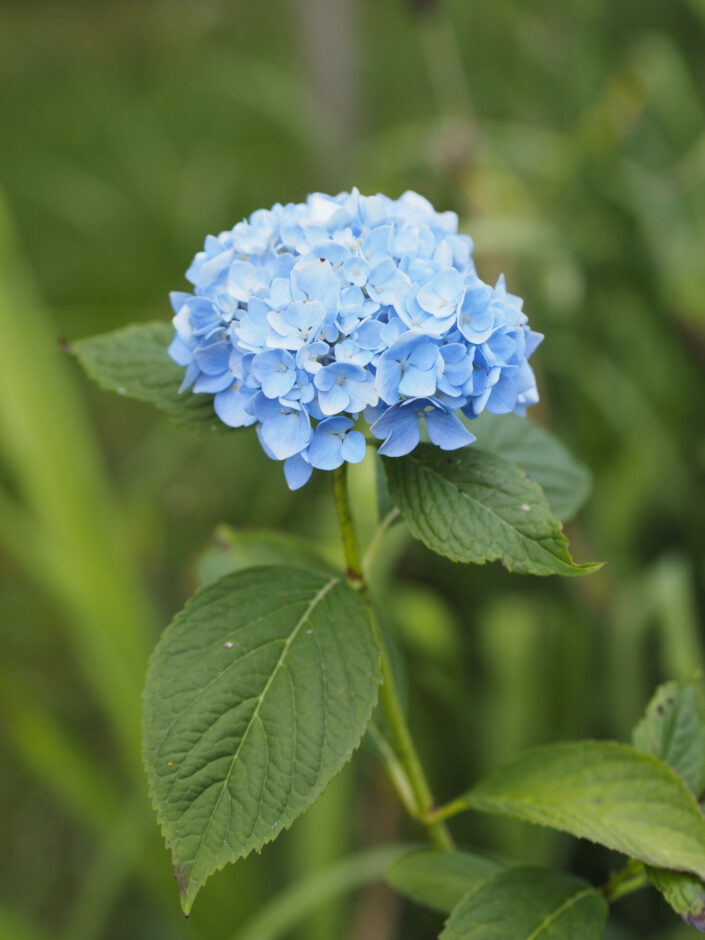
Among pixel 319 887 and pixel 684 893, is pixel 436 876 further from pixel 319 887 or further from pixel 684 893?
pixel 319 887

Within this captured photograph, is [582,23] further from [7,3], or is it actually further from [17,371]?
[7,3]

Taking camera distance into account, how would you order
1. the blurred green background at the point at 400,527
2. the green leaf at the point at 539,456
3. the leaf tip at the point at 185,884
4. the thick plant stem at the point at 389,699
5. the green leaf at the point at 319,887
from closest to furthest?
the leaf tip at the point at 185,884
the thick plant stem at the point at 389,699
the green leaf at the point at 539,456
the green leaf at the point at 319,887
the blurred green background at the point at 400,527

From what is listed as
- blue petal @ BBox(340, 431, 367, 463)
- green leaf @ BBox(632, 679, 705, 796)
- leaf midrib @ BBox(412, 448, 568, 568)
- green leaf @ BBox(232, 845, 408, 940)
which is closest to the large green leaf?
green leaf @ BBox(632, 679, 705, 796)

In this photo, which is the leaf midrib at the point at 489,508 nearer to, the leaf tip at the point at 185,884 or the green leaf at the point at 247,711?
the green leaf at the point at 247,711

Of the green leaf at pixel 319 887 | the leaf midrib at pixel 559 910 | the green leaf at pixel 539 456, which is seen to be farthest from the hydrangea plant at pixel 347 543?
the green leaf at pixel 319 887

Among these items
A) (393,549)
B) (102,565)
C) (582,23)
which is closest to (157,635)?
(102,565)
